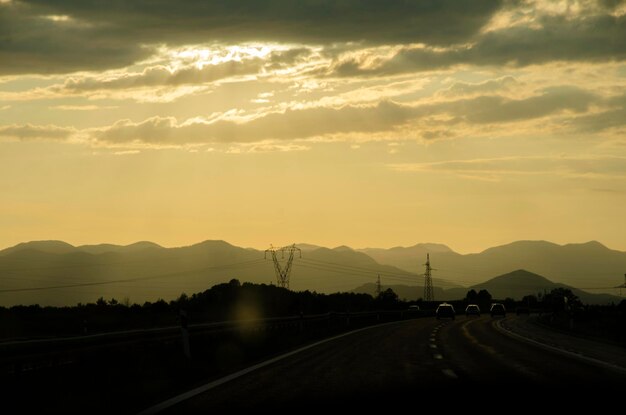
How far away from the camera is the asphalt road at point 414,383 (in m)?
14.0

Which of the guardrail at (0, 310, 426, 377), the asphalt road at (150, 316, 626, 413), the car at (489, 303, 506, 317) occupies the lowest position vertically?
the asphalt road at (150, 316, 626, 413)

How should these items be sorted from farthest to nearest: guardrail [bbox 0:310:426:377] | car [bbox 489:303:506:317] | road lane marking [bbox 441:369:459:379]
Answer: car [bbox 489:303:506:317] → road lane marking [bbox 441:369:459:379] → guardrail [bbox 0:310:426:377]

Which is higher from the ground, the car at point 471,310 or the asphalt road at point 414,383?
the car at point 471,310

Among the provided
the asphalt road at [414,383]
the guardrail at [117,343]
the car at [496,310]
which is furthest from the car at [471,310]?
the asphalt road at [414,383]

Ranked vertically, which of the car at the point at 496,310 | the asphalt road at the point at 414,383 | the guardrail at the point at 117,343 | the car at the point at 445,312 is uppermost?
the car at the point at 496,310

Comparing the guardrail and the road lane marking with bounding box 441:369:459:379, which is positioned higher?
the guardrail

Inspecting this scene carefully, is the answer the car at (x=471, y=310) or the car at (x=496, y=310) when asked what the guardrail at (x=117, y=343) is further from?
the car at (x=471, y=310)

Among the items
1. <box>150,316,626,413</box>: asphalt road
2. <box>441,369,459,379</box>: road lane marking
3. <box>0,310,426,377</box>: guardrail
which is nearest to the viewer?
<box>150,316,626,413</box>: asphalt road

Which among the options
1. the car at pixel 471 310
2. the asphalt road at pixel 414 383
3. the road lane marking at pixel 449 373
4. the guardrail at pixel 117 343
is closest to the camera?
the asphalt road at pixel 414 383

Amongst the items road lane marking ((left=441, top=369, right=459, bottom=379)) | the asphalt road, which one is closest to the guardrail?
the asphalt road

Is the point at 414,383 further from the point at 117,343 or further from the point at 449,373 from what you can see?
the point at 117,343

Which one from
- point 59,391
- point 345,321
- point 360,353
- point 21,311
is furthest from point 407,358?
point 21,311

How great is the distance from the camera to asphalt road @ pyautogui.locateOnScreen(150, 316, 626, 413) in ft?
46.0

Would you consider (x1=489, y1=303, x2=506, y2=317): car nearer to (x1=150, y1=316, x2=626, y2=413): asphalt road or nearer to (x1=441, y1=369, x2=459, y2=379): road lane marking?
(x1=150, y1=316, x2=626, y2=413): asphalt road
